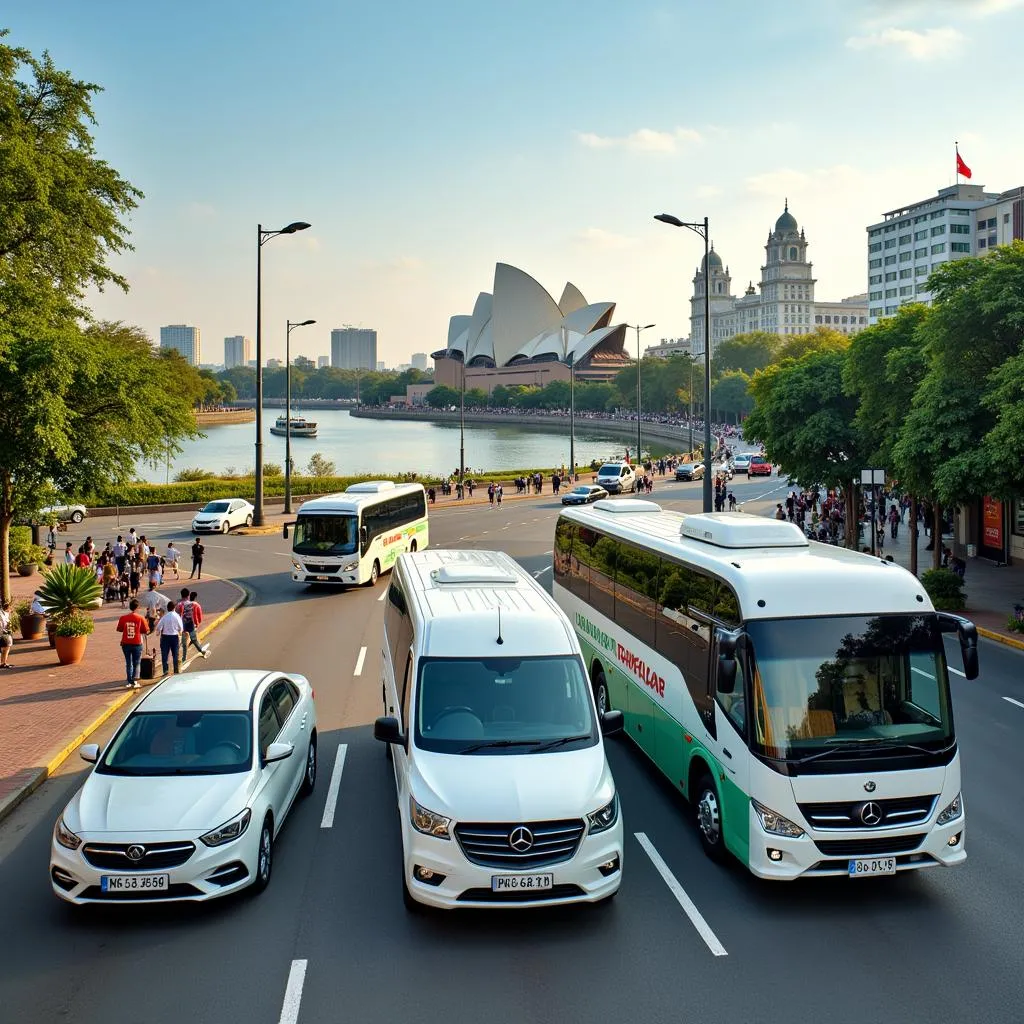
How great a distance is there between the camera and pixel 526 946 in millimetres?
7906

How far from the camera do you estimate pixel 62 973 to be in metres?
7.54

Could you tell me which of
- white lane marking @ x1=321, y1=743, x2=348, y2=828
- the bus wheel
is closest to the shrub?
white lane marking @ x1=321, y1=743, x2=348, y2=828

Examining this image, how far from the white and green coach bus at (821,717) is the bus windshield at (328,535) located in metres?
18.8

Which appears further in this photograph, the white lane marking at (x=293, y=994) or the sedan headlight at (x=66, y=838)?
the sedan headlight at (x=66, y=838)

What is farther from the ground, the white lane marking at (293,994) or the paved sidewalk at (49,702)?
the paved sidewalk at (49,702)

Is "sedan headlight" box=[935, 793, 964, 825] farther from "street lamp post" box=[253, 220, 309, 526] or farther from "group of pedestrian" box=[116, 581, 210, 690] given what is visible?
"street lamp post" box=[253, 220, 309, 526]

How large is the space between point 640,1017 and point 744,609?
348 centimetres

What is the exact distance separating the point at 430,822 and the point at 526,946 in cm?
120

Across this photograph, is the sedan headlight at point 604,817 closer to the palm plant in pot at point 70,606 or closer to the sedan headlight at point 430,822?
the sedan headlight at point 430,822

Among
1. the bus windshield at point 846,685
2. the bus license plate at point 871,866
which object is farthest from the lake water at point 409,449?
the bus license plate at point 871,866

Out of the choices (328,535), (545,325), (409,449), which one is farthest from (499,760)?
(545,325)

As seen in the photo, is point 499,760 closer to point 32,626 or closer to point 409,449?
point 32,626

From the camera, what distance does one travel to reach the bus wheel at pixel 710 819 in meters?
9.43

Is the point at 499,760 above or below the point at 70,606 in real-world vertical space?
above
